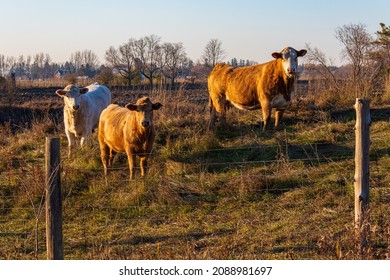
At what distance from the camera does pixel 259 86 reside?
41.4 feet

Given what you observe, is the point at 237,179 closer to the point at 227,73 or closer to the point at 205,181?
the point at 205,181

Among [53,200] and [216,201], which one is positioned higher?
[53,200]

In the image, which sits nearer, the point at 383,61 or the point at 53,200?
the point at 53,200

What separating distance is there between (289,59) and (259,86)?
103 cm

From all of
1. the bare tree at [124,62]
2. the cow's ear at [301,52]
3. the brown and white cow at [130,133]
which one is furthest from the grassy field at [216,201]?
the bare tree at [124,62]

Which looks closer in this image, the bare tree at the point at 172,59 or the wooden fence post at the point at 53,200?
the wooden fence post at the point at 53,200

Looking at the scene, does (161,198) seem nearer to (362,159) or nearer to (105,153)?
(105,153)

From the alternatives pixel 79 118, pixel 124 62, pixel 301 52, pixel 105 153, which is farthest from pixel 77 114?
pixel 124 62

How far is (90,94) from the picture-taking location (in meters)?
14.1

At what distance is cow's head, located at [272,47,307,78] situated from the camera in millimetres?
11852

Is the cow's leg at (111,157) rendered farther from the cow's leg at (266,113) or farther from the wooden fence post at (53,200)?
the wooden fence post at (53,200)

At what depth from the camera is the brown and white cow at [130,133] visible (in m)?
9.28

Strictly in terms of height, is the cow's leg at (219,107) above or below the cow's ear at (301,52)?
below

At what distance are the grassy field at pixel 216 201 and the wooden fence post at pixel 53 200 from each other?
1.74ft
